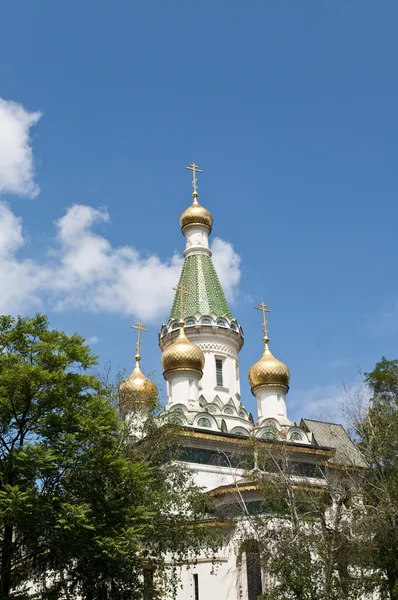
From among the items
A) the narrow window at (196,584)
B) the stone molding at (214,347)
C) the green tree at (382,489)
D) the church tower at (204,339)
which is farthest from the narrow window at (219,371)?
the green tree at (382,489)

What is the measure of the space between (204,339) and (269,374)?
11.5 feet

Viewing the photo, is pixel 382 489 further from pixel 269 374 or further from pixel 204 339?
pixel 204 339

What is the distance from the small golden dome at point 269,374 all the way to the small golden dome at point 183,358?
271 cm

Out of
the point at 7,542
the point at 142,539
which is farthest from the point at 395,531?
the point at 7,542

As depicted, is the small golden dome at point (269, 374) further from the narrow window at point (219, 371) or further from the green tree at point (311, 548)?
the green tree at point (311, 548)

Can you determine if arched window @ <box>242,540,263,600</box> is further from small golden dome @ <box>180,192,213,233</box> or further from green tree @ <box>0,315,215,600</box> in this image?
small golden dome @ <box>180,192,213,233</box>

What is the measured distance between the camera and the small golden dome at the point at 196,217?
112 feet

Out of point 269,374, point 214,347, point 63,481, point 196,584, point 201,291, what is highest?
point 201,291

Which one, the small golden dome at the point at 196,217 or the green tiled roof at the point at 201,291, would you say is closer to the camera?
the green tiled roof at the point at 201,291

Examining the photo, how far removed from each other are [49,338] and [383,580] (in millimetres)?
9176

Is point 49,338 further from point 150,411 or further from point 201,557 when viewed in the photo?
point 201,557

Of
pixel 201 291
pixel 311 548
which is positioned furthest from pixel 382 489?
pixel 201 291

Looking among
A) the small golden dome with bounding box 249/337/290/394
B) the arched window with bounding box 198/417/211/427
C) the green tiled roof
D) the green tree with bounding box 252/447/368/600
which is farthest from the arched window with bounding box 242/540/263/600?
the green tiled roof

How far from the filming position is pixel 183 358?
27094 mm
